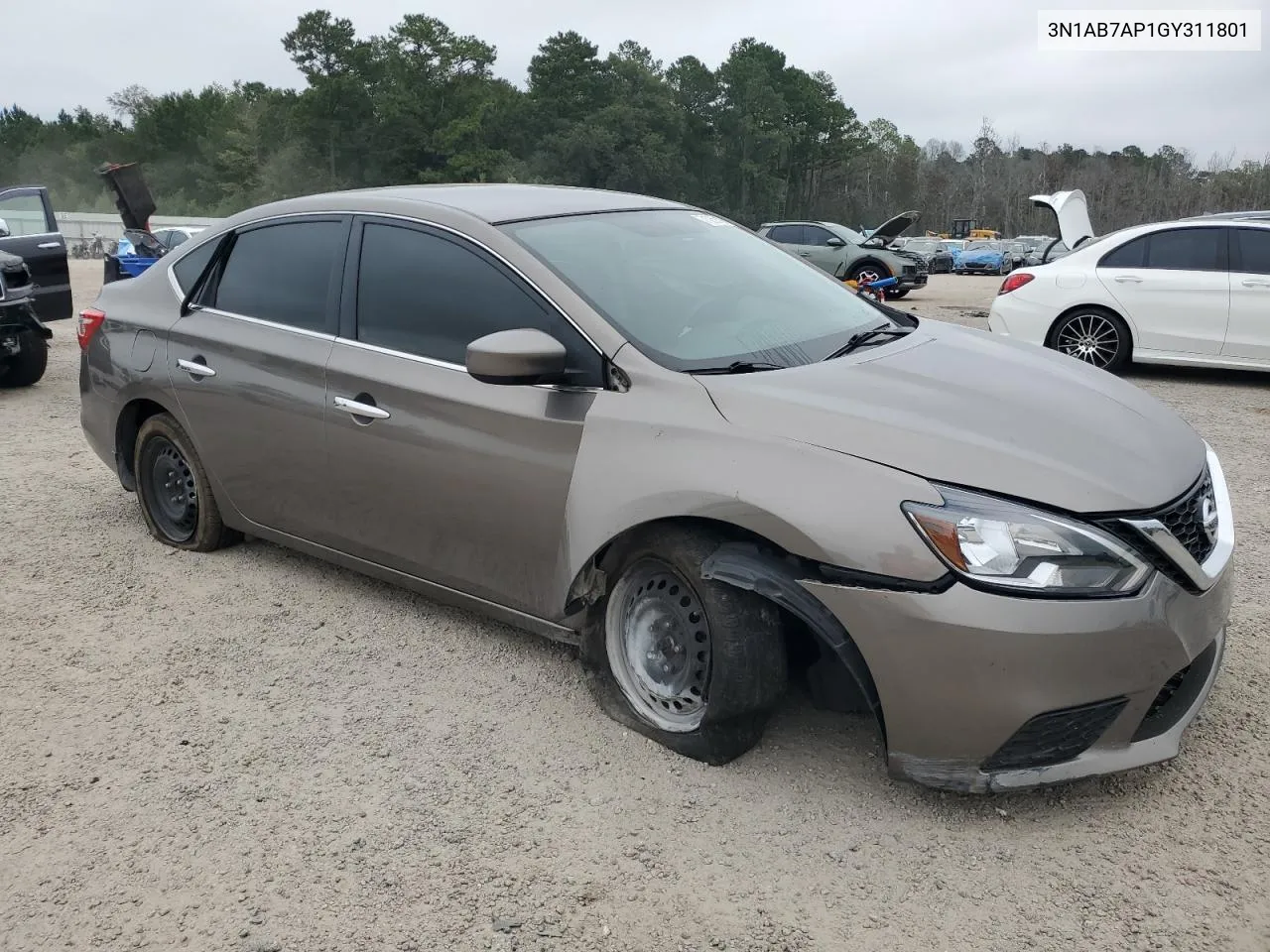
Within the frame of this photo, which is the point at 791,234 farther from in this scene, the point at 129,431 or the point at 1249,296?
the point at 129,431

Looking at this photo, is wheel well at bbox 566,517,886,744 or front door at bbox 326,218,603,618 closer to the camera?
wheel well at bbox 566,517,886,744

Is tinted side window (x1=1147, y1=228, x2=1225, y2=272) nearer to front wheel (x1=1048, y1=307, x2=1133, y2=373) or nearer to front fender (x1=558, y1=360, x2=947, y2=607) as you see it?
front wheel (x1=1048, y1=307, x2=1133, y2=373)

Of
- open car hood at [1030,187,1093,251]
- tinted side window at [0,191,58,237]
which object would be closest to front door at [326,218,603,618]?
tinted side window at [0,191,58,237]

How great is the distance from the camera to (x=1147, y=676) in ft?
8.45

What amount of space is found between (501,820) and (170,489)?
2.83 meters

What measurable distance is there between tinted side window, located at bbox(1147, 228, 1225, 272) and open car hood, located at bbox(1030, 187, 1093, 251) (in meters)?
1.54

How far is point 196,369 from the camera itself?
4.36 metres

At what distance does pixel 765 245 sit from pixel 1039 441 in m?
1.78

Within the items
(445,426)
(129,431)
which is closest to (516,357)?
(445,426)

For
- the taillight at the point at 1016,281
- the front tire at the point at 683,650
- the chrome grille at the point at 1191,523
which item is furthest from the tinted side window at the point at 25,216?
the chrome grille at the point at 1191,523

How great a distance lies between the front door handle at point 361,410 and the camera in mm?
3643

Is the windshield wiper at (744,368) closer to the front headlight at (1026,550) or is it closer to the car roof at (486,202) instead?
the front headlight at (1026,550)

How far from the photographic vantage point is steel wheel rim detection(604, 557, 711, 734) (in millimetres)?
3006

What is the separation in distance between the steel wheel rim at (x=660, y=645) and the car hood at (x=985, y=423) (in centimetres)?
52
